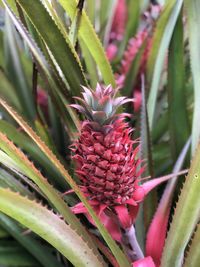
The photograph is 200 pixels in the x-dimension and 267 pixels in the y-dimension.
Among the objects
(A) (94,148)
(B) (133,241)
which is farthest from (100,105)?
(B) (133,241)

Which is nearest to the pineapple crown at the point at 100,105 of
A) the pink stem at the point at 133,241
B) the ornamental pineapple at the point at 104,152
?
the ornamental pineapple at the point at 104,152

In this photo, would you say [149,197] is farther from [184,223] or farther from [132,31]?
[132,31]

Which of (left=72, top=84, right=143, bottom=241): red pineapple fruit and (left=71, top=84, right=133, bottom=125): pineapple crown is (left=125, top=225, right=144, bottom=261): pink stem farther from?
(left=71, top=84, right=133, bottom=125): pineapple crown

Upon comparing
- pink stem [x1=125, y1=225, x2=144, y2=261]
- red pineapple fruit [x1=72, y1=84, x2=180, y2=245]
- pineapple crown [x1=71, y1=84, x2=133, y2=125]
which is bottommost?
pink stem [x1=125, y1=225, x2=144, y2=261]

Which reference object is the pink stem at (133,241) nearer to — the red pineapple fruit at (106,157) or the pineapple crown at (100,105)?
the red pineapple fruit at (106,157)

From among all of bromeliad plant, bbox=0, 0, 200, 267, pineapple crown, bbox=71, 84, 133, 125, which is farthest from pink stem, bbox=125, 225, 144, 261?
pineapple crown, bbox=71, 84, 133, 125

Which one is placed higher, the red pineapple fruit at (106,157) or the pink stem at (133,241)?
the red pineapple fruit at (106,157)

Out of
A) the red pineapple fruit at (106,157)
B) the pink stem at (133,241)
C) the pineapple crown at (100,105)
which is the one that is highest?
the pineapple crown at (100,105)

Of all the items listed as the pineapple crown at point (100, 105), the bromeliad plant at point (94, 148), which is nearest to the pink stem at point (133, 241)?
the bromeliad plant at point (94, 148)

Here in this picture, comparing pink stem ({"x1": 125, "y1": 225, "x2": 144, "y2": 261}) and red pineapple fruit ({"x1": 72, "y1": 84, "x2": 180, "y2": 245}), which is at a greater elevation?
red pineapple fruit ({"x1": 72, "y1": 84, "x2": 180, "y2": 245})
